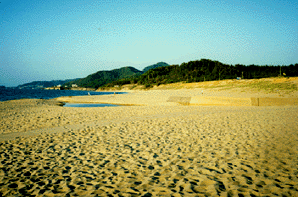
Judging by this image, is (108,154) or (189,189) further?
(108,154)

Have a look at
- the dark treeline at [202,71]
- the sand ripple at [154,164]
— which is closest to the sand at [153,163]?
the sand ripple at [154,164]

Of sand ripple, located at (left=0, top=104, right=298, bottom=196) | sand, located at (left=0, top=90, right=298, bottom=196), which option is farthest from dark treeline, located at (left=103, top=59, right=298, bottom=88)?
sand ripple, located at (left=0, top=104, right=298, bottom=196)

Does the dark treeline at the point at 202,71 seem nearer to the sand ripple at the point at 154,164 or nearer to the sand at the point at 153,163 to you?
the sand at the point at 153,163

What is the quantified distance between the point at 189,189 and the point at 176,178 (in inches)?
20.0

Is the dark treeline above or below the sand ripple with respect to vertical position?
above

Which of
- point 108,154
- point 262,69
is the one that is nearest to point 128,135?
point 108,154

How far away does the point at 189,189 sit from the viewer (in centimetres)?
360

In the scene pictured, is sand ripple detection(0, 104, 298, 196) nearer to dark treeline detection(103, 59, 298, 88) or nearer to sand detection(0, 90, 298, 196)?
sand detection(0, 90, 298, 196)

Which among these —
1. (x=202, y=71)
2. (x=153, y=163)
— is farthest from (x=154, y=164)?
(x=202, y=71)

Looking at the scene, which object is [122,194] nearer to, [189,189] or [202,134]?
[189,189]

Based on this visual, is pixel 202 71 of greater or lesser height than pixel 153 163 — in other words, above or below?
above

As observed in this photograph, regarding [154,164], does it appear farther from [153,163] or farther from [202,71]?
[202,71]

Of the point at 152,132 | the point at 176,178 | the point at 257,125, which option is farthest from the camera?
the point at 257,125

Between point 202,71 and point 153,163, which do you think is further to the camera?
point 202,71
